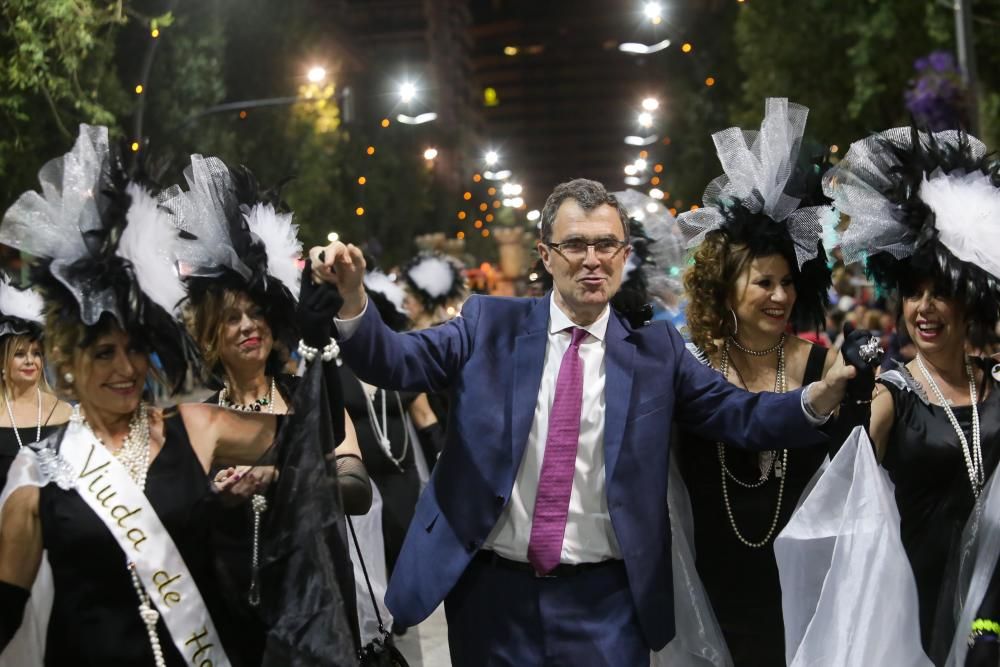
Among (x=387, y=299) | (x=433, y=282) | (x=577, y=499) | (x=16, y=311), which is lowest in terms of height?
(x=577, y=499)

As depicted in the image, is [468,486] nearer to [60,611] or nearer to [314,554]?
[314,554]

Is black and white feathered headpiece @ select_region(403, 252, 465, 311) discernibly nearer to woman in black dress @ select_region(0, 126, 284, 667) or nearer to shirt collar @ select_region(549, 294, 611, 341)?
shirt collar @ select_region(549, 294, 611, 341)

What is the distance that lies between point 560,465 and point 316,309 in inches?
38.6

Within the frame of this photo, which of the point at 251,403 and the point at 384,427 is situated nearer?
the point at 251,403

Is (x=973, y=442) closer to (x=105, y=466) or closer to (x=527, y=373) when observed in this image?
(x=527, y=373)

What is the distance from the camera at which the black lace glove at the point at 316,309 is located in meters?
3.70

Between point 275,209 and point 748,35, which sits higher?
point 748,35

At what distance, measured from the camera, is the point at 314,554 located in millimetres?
3721

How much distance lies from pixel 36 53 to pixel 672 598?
1042 cm

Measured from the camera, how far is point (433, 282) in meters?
12.2

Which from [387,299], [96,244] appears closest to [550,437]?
[96,244]

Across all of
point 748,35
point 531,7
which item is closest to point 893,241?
point 748,35

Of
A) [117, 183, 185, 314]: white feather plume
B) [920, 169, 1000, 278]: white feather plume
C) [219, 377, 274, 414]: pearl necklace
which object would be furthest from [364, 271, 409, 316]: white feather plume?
[117, 183, 185, 314]: white feather plume

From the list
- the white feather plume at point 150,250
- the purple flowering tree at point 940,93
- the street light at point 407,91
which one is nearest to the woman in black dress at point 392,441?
the white feather plume at point 150,250
